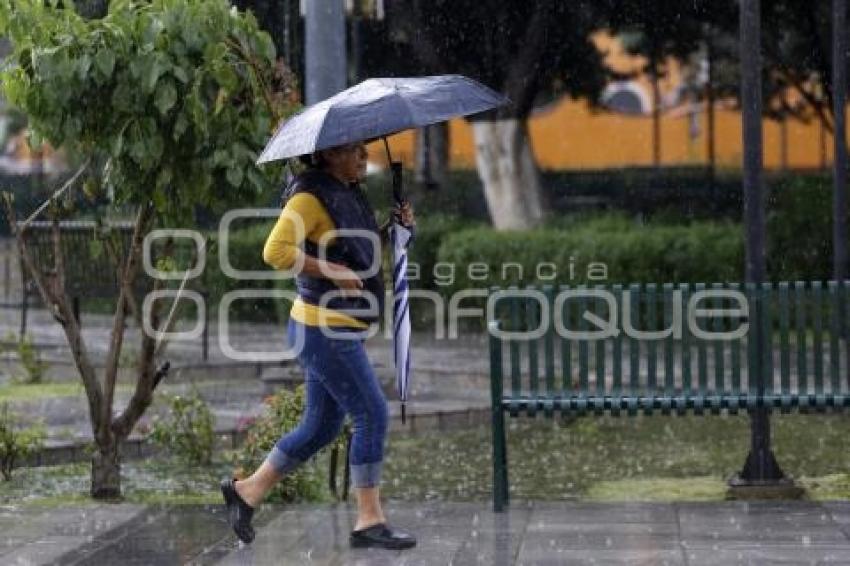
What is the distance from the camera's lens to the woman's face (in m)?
7.92

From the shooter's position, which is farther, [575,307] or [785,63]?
[785,63]

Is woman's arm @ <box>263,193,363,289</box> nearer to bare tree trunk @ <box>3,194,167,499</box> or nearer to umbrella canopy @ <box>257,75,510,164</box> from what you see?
umbrella canopy @ <box>257,75,510,164</box>

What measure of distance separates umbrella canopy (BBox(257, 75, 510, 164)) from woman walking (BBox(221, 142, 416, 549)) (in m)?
0.21

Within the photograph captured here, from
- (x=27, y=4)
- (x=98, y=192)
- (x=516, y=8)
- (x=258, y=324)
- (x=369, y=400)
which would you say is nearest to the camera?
(x=369, y=400)

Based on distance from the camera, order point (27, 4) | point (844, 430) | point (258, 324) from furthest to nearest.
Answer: point (258, 324) → point (844, 430) → point (27, 4)

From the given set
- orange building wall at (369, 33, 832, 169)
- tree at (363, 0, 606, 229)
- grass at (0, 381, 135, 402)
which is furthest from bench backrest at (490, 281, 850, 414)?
orange building wall at (369, 33, 832, 169)

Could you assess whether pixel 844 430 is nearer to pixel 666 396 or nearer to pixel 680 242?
pixel 666 396

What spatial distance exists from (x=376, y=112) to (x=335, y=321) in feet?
2.81

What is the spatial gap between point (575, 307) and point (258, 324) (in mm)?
12364

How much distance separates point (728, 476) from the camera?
11102mm

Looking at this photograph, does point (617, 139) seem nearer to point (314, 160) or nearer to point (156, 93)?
point (156, 93)

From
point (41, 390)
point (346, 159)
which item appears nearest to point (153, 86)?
point (346, 159)

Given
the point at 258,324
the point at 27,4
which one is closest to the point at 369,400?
the point at 27,4

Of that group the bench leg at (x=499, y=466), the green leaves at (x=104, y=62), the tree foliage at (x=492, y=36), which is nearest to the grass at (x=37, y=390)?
the green leaves at (x=104, y=62)
